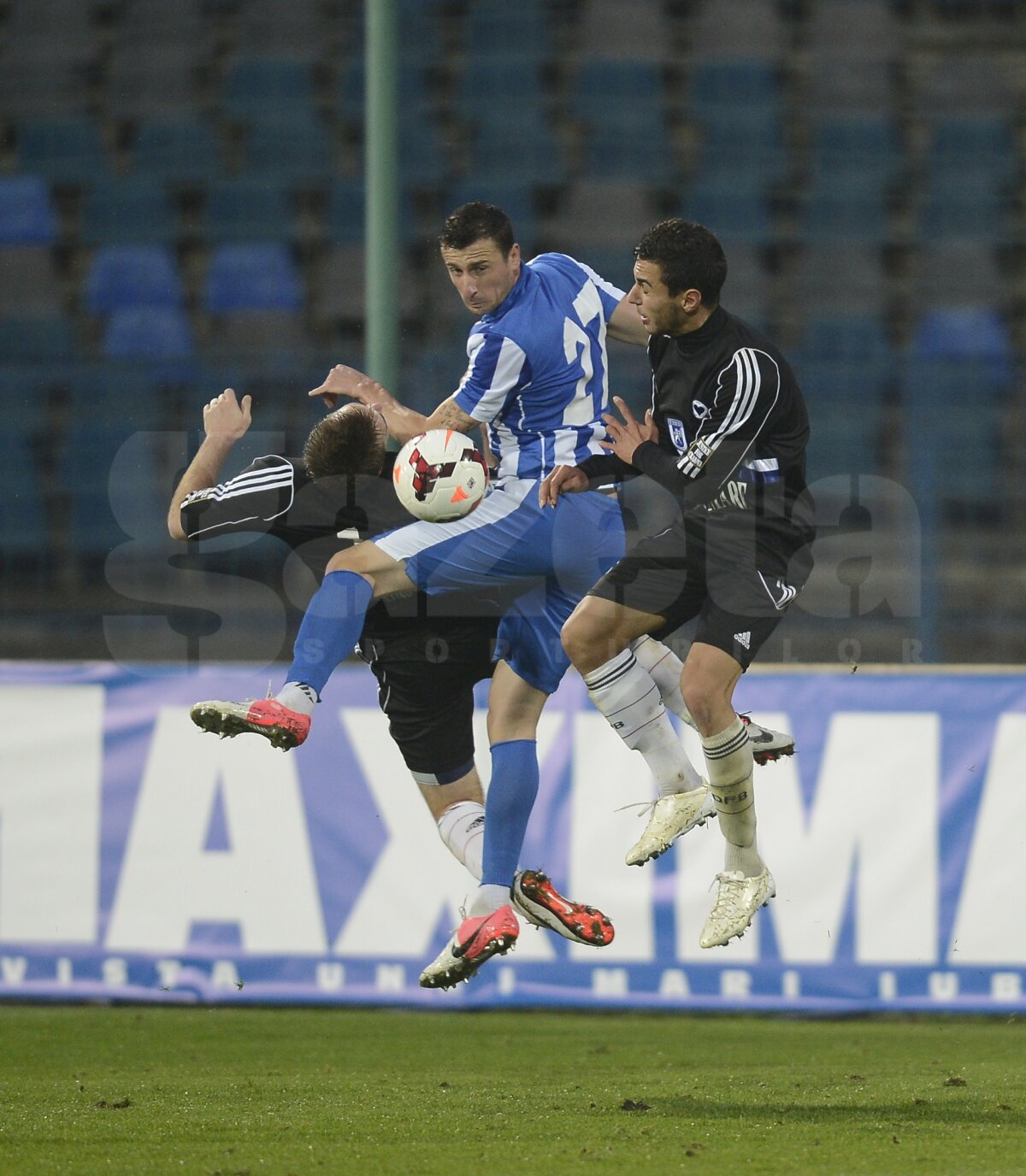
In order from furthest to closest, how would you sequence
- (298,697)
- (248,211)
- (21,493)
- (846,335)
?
(248,211), (846,335), (21,493), (298,697)

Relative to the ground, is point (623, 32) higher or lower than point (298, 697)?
higher

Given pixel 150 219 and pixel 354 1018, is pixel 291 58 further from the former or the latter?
pixel 354 1018

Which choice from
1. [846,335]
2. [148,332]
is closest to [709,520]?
[846,335]

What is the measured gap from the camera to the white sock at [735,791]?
565 cm

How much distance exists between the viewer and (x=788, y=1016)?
331 inches

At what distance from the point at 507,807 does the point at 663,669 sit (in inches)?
28.9

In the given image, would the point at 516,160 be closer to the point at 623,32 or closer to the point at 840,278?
the point at 623,32

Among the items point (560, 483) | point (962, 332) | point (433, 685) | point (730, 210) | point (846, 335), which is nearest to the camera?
point (560, 483)

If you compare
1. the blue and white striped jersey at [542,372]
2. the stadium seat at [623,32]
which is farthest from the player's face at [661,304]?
the stadium seat at [623,32]

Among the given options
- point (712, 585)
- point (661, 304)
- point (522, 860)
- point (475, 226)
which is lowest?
point (522, 860)

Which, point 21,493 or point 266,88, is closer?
point 21,493

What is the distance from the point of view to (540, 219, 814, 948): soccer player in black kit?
5.46 metres

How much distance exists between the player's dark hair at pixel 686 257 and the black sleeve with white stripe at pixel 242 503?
143 centimetres

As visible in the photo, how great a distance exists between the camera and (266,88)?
13633 millimetres
